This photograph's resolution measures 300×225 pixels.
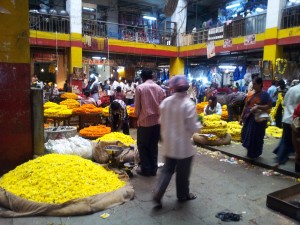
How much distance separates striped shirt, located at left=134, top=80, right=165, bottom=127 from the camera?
506 centimetres

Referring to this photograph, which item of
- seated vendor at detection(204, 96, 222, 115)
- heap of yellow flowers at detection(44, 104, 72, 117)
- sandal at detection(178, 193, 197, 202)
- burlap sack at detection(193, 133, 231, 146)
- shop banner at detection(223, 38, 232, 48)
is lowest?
sandal at detection(178, 193, 197, 202)

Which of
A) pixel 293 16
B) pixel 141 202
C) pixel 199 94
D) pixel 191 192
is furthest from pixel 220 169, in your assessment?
pixel 199 94

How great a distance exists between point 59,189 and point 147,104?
213 cm

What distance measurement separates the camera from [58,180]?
4.01 metres

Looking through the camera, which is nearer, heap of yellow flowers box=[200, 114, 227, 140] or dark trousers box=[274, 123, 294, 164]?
dark trousers box=[274, 123, 294, 164]

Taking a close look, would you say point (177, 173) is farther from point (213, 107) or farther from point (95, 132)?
point (213, 107)

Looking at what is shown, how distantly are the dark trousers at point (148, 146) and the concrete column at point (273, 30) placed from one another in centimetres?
1148

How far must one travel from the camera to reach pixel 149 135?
5148 millimetres

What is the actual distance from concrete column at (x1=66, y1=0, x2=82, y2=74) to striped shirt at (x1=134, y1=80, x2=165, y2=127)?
12737mm

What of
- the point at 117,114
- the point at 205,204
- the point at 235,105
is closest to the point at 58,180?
the point at 205,204

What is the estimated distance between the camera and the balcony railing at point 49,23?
52.5 ft

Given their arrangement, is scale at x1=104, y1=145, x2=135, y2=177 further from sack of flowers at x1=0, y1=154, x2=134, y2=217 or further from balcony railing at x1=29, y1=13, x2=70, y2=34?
balcony railing at x1=29, y1=13, x2=70, y2=34

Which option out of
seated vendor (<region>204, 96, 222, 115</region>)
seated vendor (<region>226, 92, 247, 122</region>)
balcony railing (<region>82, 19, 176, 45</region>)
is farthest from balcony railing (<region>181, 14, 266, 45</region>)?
seated vendor (<region>204, 96, 222, 115</region>)

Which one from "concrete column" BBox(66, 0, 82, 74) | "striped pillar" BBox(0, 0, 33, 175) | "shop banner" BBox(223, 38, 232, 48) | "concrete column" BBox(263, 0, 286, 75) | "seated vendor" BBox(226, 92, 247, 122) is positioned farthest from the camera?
"shop banner" BBox(223, 38, 232, 48)
